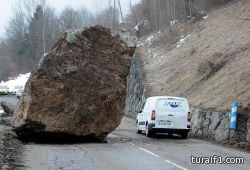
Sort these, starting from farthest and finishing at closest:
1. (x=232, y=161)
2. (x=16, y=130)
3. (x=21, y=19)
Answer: (x=21, y=19), (x=16, y=130), (x=232, y=161)

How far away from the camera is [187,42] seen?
40.8 m

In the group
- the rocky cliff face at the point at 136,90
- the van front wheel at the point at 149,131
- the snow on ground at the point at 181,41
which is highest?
the snow on ground at the point at 181,41

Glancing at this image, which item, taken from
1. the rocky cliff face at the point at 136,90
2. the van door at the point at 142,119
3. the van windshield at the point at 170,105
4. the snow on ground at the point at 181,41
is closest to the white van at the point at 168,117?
the van windshield at the point at 170,105

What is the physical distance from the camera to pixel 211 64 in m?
29.0

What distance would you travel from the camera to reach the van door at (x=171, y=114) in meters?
21.6

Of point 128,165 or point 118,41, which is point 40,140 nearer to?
point 118,41

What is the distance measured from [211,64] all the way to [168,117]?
8330mm

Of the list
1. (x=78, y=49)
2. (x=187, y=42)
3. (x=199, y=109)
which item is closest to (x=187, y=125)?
(x=199, y=109)

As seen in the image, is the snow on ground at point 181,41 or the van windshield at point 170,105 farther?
the snow on ground at point 181,41

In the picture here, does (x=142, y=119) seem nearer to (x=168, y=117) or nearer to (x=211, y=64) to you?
(x=168, y=117)

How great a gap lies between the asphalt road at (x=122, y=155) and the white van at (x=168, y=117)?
2044mm

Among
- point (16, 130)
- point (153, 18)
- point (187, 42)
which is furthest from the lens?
point (153, 18)

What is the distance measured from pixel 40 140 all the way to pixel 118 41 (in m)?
4.86

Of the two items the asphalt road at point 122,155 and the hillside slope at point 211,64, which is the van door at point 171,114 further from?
Answer: the asphalt road at point 122,155
